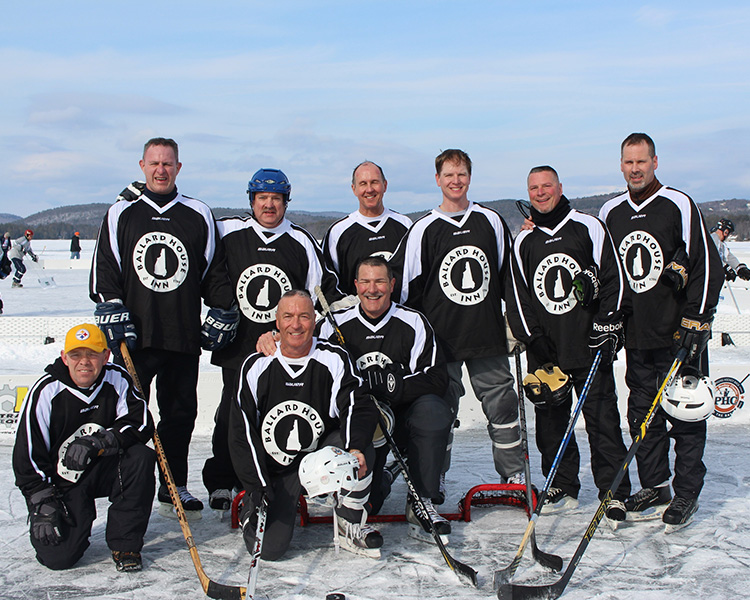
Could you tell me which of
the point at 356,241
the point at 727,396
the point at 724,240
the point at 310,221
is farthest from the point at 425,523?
the point at 310,221

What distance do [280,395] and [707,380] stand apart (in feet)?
6.27

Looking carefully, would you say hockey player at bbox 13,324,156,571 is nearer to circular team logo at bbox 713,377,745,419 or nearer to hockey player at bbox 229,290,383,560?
hockey player at bbox 229,290,383,560

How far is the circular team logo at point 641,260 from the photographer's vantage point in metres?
3.35

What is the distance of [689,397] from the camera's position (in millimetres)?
3223

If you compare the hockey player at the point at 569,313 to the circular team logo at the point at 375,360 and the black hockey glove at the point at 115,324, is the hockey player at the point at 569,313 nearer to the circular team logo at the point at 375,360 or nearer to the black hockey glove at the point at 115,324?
the circular team logo at the point at 375,360

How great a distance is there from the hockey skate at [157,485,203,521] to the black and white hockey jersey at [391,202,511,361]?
141 centimetres

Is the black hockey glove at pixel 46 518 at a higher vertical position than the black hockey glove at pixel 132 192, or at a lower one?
lower

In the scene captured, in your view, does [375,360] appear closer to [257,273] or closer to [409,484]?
[409,484]

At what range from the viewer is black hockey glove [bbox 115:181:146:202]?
3.48 metres

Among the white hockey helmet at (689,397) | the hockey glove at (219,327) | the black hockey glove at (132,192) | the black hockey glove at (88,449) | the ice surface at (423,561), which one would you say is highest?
the black hockey glove at (132,192)

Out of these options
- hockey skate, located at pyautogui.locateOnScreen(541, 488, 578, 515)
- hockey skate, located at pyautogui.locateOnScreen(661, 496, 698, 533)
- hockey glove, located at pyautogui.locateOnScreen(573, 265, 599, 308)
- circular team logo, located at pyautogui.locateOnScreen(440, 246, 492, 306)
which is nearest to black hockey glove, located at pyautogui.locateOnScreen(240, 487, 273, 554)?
circular team logo, located at pyautogui.locateOnScreen(440, 246, 492, 306)

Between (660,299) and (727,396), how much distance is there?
8.03 ft

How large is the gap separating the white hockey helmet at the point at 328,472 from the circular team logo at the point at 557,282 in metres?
1.29

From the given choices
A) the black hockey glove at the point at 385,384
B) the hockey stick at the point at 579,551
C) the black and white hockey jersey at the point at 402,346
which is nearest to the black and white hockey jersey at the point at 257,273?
the black and white hockey jersey at the point at 402,346
